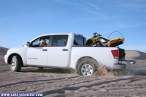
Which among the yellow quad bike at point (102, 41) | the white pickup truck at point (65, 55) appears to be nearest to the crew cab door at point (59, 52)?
the white pickup truck at point (65, 55)

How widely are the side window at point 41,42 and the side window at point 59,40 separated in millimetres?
299

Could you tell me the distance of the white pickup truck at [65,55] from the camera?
482 inches

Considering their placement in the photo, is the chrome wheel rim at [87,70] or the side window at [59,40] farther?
the side window at [59,40]

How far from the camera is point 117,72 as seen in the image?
13.0m

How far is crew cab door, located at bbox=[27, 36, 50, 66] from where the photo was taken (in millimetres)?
13477

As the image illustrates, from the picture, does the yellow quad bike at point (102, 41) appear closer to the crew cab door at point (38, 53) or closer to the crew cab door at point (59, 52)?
the crew cab door at point (59, 52)

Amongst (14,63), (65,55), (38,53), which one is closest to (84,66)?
(65,55)

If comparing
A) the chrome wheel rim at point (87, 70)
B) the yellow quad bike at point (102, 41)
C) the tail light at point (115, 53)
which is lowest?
the chrome wheel rim at point (87, 70)

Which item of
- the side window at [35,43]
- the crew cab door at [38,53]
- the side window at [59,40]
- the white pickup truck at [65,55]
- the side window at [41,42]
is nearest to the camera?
the white pickup truck at [65,55]

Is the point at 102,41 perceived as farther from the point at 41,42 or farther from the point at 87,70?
the point at 41,42

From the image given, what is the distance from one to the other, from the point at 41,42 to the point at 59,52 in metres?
1.23

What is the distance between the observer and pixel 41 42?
1388 centimetres

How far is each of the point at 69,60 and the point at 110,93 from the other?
201 inches

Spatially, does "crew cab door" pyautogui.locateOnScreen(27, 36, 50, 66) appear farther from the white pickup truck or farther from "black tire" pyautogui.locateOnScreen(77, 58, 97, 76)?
"black tire" pyautogui.locateOnScreen(77, 58, 97, 76)
